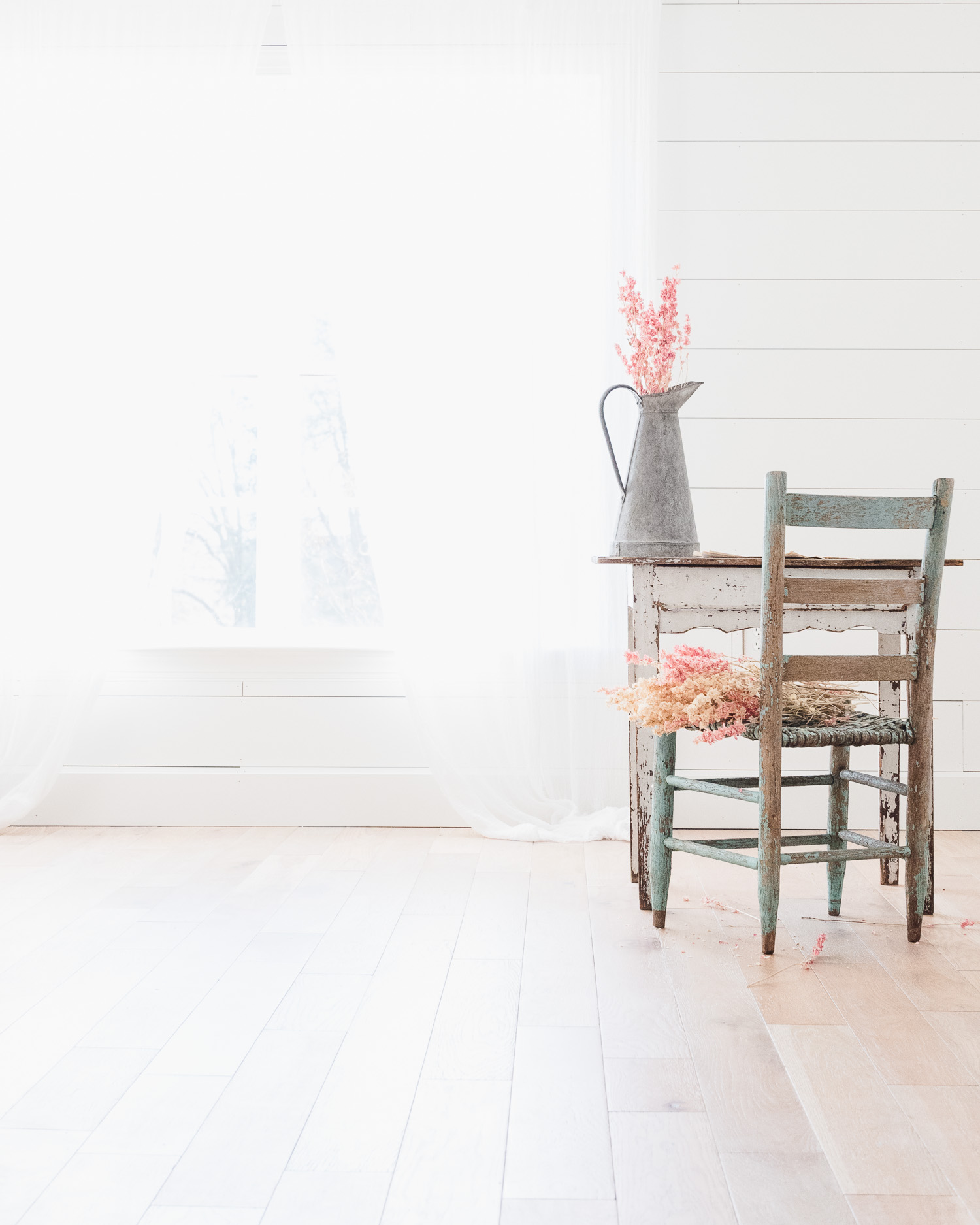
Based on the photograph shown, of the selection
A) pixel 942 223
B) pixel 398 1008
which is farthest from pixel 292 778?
pixel 942 223

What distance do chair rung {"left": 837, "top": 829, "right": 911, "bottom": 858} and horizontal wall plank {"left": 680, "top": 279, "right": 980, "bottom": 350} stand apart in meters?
1.52

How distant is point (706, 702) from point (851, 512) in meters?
0.46

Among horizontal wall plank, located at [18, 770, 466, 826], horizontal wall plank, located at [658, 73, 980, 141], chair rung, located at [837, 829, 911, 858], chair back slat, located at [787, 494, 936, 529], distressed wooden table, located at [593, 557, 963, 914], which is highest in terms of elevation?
horizontal wall plank, located at [658, 73, 980, 141]

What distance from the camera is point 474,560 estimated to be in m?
3.18

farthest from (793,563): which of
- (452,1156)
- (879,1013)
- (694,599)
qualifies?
(452,1156)

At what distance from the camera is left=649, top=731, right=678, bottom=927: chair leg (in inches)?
89.7

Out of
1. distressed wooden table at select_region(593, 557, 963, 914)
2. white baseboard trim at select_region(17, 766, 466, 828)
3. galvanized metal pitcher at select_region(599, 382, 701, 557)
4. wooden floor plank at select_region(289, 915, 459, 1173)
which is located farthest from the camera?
white baseboard trim at select_region(17, 766, 466, 828)

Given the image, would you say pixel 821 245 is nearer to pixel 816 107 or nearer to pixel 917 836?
pixel 816 107

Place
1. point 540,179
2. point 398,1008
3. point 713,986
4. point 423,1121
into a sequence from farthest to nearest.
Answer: point 540,179 < point 713,986 < point 398,1008 < point 423,1121

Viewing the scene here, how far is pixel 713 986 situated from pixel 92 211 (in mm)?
2780

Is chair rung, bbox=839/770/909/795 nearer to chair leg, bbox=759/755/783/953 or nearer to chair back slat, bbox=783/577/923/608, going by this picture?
chair leg, bbox=759/755/783/953

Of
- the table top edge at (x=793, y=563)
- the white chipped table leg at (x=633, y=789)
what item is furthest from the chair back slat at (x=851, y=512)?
the white chipped table leg at (x=633, y=789)

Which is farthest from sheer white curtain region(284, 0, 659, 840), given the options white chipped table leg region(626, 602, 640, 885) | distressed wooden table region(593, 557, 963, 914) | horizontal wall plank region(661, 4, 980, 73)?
distressed wooden table region(593, 557, 963, 914)

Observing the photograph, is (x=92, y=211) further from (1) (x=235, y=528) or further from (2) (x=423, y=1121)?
(2) (x=423, y=1121)
